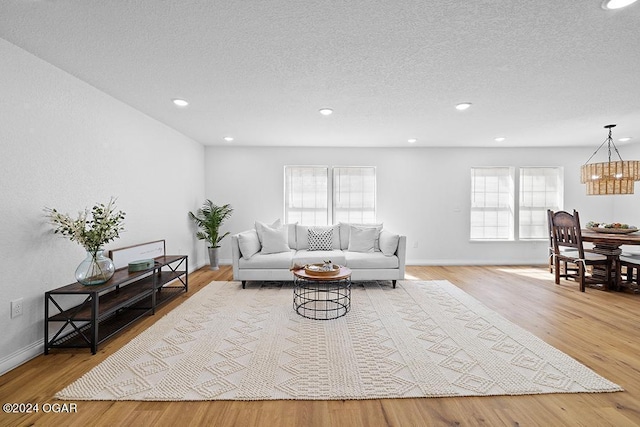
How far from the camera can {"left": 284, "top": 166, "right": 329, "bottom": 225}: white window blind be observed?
5902 mm

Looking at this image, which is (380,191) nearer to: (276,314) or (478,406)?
(276,314)

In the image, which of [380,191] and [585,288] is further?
[380,191]

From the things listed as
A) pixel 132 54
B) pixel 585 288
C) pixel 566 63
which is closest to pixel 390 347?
pixel 566 63

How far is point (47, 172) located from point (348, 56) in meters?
2.67

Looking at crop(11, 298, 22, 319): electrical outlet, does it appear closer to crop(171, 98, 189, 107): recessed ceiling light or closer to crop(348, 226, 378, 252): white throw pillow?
crop(171, 98, 189, 107): recessed ceiling light

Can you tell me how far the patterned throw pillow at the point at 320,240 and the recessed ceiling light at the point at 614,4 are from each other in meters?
3.92

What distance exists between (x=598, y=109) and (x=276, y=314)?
4.58 meters

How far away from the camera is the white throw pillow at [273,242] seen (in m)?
4.55

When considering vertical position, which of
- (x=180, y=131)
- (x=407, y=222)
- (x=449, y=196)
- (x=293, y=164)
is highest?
(x=180, y=131)

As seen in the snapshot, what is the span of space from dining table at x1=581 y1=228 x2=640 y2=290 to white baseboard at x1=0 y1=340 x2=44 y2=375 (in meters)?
6.45

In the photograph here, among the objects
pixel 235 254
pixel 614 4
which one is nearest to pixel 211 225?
pixel 235 254

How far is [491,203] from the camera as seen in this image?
19.7ft

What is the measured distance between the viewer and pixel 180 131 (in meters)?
4.73

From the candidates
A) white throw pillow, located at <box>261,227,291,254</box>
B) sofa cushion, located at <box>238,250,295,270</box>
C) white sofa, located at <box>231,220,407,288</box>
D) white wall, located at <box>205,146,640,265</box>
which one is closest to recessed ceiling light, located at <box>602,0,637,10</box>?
white sofa, located at <box>231,220,407,288</box>
